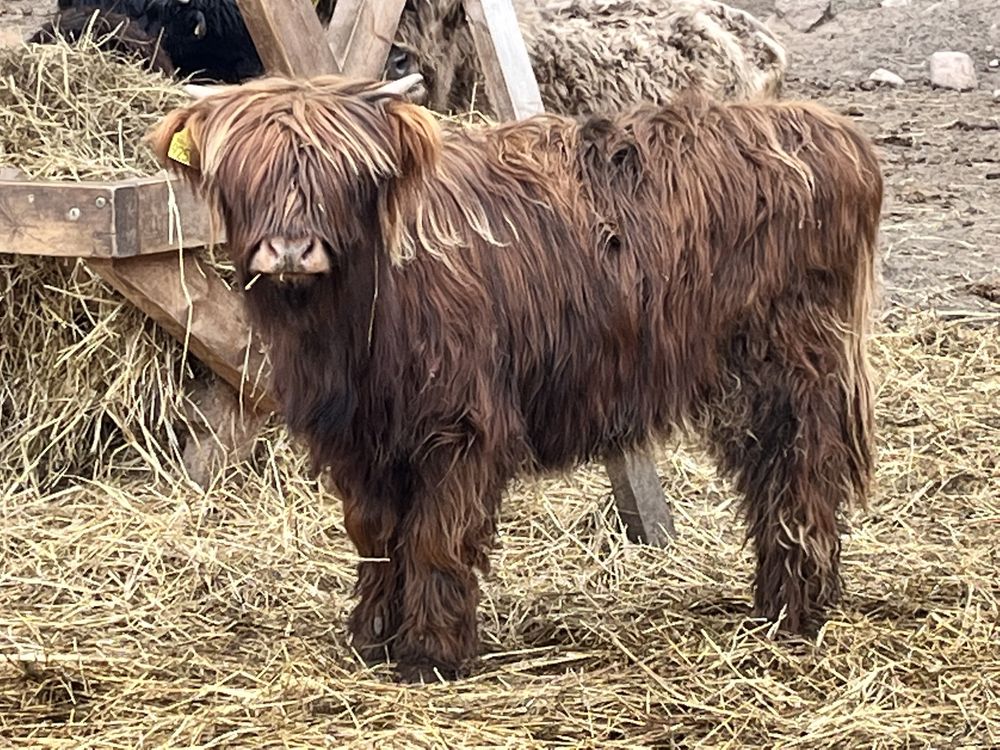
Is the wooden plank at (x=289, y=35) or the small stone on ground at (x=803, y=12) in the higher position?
the wooden plank at (x=289, y=35)

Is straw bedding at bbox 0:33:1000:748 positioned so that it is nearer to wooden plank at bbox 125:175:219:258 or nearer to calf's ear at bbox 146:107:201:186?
wooden plank at bbox 125:175:219:258

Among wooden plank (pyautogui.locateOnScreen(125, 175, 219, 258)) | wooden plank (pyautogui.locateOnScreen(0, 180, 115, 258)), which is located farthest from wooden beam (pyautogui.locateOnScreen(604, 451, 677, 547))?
wooden plank (pyautogui.locateOnScreen(0, 180, 115, 258))

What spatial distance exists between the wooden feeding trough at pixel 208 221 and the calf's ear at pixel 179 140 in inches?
45.6

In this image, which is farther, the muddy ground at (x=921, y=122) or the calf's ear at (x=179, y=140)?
the muddy ground at (x=921, y=122)

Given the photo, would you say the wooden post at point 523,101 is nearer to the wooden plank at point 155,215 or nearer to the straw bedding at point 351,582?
the straw bedding at point 351,582

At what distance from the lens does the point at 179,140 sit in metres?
3.67

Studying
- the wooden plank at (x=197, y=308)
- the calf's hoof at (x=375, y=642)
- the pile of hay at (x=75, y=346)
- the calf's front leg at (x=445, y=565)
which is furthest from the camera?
the pile of hay at (x=75, y=346)

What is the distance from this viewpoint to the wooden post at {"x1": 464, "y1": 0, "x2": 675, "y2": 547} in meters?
5.19

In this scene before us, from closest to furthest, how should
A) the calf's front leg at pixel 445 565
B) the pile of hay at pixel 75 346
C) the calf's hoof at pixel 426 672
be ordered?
the calf's front leg at pixel 445 565, the calf's hoof at pixel 426 672, the pile of hay at pixel 75 346

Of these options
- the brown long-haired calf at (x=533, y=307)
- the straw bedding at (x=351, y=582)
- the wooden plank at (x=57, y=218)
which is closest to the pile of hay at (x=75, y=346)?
the straw bedding at (x=351, y=582)

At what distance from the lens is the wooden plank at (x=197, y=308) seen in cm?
513

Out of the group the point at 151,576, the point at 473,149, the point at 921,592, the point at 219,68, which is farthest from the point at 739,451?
the point at 219,68

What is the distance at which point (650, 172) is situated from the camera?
420cm

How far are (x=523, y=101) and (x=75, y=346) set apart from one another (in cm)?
169
